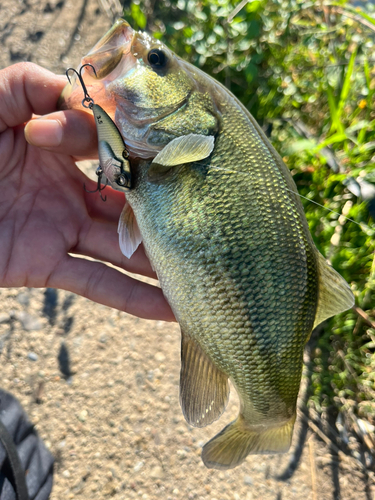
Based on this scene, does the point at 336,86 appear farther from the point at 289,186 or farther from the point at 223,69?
the point at 289,186

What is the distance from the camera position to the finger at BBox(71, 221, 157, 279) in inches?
74.4

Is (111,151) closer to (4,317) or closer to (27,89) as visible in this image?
(27,89)

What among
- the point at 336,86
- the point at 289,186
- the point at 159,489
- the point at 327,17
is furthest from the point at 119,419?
the point at 327,17

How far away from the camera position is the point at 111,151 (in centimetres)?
145

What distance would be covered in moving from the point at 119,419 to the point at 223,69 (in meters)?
3.16

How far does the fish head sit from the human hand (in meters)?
0.24

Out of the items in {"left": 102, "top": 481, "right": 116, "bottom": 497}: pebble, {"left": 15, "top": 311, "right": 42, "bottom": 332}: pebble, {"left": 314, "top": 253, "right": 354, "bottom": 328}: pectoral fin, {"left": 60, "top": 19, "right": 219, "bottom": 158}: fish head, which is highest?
{"left": 60, "top": 19, "right": 219, "bottom": 158}: fish head

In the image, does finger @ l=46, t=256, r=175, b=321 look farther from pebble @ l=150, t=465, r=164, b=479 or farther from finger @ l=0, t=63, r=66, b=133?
pebble @ l=150, t=465, r=164, b=479

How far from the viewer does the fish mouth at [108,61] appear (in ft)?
4.65

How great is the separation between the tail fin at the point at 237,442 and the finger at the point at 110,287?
62 centimetres

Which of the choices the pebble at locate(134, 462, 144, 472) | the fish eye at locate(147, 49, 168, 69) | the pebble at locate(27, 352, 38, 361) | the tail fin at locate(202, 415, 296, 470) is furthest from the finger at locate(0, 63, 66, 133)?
the pebble at locate(134, 462, 144, 472)

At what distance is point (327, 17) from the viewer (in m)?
3.15

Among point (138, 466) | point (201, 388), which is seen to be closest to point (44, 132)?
point (201, 388)

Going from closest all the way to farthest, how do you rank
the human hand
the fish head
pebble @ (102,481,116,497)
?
the fish head, the human hand, pebble @ (102,481,116,497)
